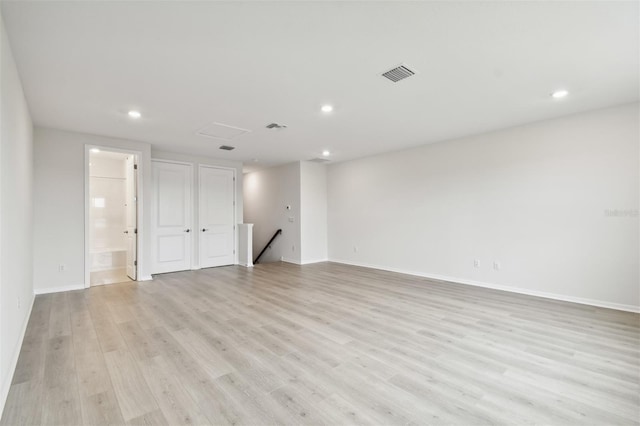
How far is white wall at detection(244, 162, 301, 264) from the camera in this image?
7.72m

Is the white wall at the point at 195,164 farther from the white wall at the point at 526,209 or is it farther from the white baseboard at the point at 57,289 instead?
the white wall at the point at 526,209

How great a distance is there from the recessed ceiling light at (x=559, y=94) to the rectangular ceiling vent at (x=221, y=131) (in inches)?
165

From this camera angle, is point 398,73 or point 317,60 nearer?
point 317,60

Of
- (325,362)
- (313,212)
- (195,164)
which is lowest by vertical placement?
(325,362)

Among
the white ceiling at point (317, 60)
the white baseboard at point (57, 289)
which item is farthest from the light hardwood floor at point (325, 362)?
the white ceiling at point (317, 60)

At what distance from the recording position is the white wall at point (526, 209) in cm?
383

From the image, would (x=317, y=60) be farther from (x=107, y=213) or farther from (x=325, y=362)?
(x=107, y=213)

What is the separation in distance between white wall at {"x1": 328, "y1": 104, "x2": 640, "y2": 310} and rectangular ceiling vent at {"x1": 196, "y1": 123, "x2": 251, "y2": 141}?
338cm

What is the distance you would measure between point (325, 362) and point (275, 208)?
20.5 feet

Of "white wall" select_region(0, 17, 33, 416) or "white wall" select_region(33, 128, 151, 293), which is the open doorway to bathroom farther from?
"white wall" select_region(0, 17, 33, 416)

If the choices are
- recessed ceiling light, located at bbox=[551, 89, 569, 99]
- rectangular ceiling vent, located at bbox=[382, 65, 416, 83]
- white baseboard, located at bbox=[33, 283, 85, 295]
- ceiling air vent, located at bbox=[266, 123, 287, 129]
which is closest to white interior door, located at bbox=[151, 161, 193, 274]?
white baseboard, located at bbox=[33, 283, 85, 295]

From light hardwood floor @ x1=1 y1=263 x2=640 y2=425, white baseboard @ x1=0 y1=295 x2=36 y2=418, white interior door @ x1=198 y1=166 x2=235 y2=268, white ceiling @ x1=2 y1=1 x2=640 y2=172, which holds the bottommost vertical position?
light hardwood floor @ x1=1 y1=263 x2=640 y2=425

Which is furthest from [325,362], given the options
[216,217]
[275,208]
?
[275,208]

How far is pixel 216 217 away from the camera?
716 centimetres
